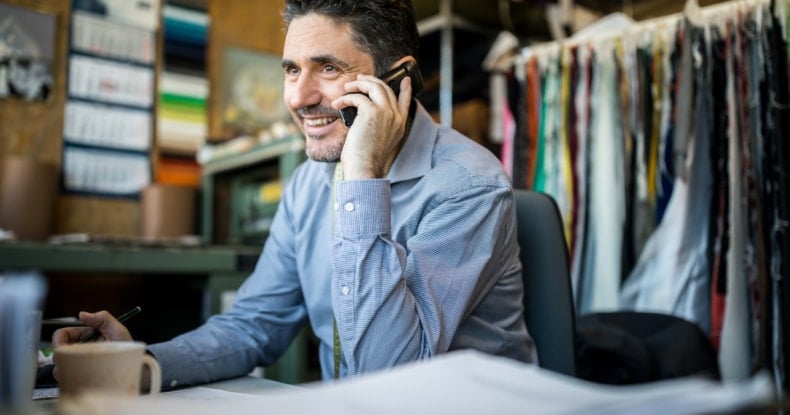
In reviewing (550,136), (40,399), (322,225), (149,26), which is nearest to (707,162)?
(550,136)

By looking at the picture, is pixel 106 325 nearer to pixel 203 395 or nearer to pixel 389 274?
pixel 203 395

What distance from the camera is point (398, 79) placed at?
1160mm

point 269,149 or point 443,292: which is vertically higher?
point 269,149

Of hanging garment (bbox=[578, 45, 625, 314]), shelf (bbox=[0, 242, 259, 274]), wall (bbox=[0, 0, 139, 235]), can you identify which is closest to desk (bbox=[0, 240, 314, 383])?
shelf (bbox=[0, 242, 259, 274])

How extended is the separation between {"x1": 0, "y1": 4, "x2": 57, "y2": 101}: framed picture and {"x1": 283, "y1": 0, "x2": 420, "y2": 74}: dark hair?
1.88 m

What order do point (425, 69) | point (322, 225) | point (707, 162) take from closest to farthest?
point (322, 225) < point (707, 162) < point (425, 69)

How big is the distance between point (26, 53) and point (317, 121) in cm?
201

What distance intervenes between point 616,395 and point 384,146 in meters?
0.65

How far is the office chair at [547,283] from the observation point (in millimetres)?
A: 1113

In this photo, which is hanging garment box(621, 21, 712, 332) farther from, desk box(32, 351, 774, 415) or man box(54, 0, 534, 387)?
desk box(32, 351, 774, 415)

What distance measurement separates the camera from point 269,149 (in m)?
2.43

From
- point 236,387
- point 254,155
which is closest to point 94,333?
point 236,387

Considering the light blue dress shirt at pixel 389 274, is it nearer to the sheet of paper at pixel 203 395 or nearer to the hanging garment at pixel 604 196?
the sheet of paper at pixel 203 395

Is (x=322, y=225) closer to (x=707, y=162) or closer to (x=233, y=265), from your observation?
(x=233, y=265)
